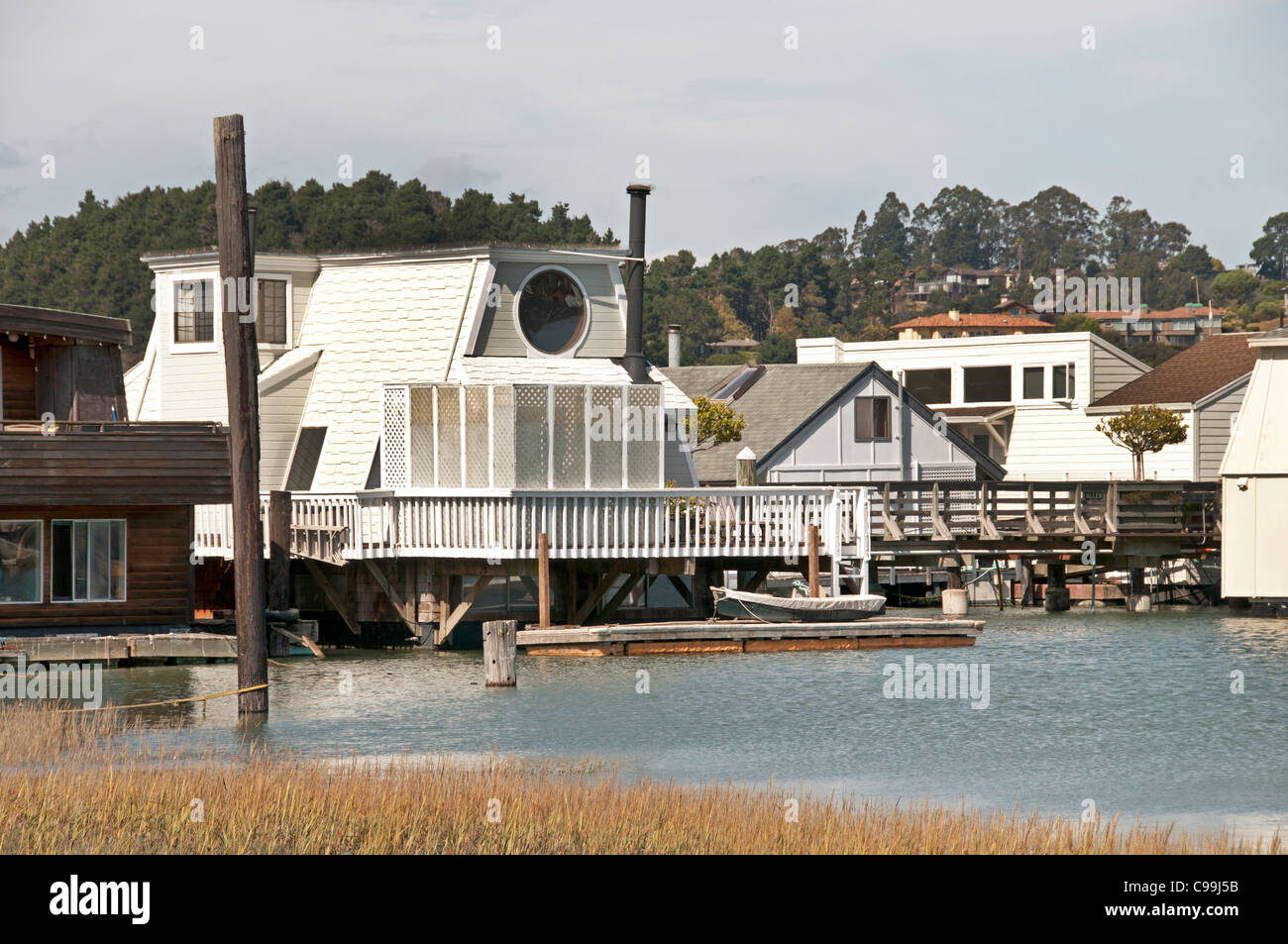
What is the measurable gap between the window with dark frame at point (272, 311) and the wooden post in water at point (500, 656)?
14.4 meters

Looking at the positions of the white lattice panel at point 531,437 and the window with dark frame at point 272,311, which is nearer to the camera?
the white lattice panel at point 531,437

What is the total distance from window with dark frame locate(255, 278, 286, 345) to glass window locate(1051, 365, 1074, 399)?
106ft

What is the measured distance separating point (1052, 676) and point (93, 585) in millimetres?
17181

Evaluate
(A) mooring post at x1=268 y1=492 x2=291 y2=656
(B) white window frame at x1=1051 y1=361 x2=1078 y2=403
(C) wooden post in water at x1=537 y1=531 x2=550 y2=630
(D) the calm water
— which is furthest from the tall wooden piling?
(B) white window frame at x1=1051 y1=361 x2=1078 y2=403

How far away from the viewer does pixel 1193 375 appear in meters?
59.0

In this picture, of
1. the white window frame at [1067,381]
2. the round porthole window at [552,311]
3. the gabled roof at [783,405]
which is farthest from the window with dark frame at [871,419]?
the round porthole window at [552,311]

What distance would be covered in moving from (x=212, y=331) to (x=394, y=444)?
741 centimetres

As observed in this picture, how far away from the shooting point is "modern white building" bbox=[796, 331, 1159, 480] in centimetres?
6206

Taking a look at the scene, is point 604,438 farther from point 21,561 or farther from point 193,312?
point 21,561

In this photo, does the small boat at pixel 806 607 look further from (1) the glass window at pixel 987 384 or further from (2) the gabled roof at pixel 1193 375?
(1) the glass window at pixel 987 384

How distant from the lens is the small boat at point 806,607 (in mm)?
33844

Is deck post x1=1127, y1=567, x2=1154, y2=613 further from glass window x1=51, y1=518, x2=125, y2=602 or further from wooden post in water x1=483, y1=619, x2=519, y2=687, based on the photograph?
glass window x1=51, y1=518, x2=125, y2=602

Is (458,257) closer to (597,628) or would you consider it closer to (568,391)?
(568,391)
